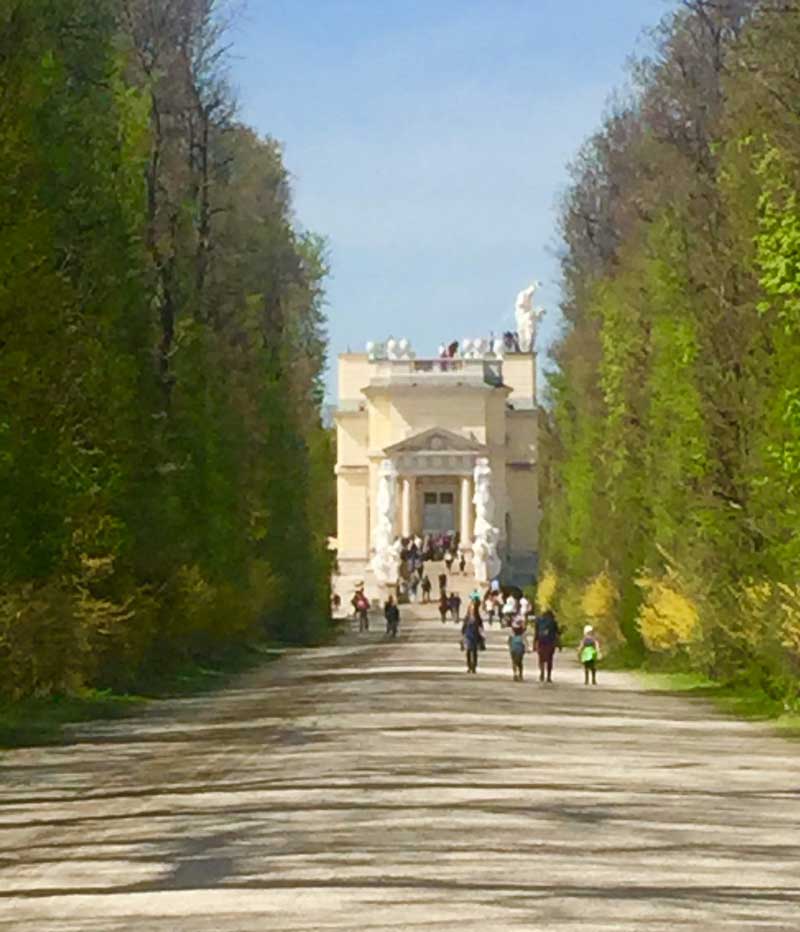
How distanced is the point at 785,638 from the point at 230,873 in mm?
18852

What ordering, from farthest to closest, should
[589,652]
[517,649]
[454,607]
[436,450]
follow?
[436,450] → [454,607] → [517,649] → [589,652]

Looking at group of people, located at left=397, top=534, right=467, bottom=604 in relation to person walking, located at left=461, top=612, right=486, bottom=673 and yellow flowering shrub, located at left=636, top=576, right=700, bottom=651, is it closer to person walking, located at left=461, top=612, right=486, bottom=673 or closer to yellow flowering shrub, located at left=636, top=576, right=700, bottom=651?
person walking, located at left=461, top=612, right=486, bottom=673

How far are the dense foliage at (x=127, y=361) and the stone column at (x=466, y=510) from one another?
65.5 meters

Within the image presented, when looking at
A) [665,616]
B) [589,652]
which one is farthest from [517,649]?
[665,616]

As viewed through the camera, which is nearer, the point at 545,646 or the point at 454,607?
the point at 545,646

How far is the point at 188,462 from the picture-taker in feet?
149

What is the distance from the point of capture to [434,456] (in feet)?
438

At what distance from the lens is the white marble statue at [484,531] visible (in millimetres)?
115750

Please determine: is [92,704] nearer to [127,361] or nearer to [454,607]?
[127,361]

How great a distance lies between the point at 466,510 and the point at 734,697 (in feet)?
305

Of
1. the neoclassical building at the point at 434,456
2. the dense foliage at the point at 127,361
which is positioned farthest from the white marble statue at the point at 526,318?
the dense foliage at the point at 127,361

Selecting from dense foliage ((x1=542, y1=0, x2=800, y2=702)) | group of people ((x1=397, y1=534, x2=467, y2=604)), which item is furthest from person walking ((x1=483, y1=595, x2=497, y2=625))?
dense foliage ((x1=542, y1=0, x2=800, y2=702))

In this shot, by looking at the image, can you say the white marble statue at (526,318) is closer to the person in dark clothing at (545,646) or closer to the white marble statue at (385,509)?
the white marble statue at (385,509)

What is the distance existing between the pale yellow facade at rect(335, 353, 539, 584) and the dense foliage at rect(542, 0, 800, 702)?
2774 inches
